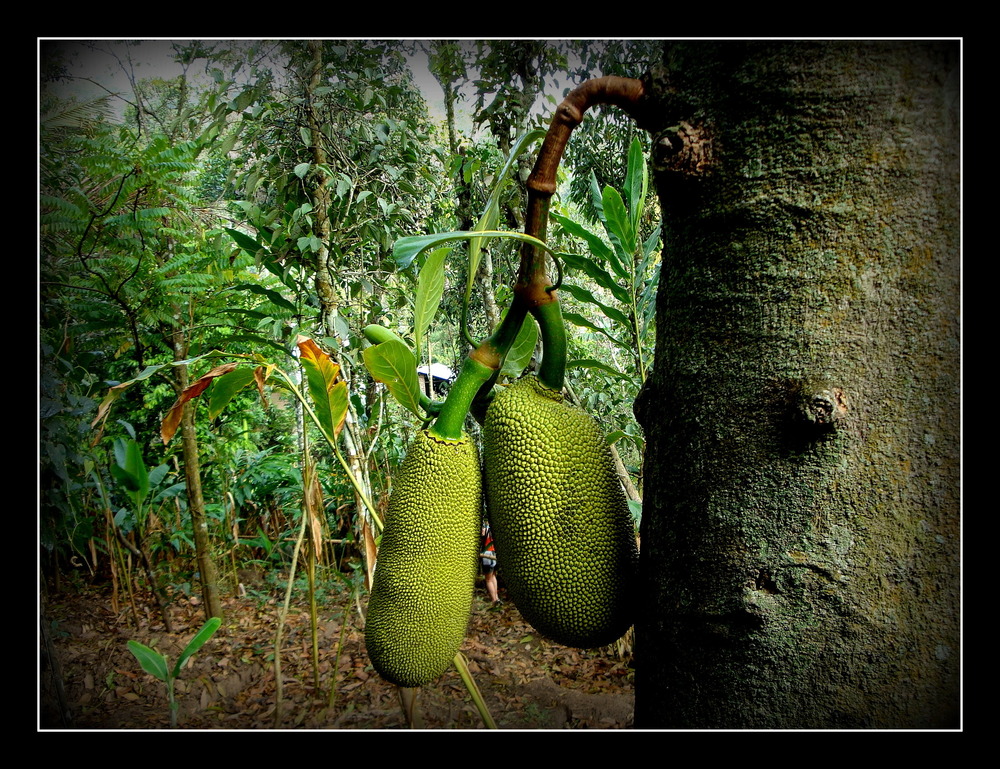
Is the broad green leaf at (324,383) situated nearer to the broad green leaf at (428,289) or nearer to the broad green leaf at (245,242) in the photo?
the broad green leaf at (428,289)

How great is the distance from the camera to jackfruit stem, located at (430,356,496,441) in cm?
51

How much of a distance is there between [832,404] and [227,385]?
2.25 feet

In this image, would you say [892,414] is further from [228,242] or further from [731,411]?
[228,242]

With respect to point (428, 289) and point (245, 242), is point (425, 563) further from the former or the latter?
point (245, 242)

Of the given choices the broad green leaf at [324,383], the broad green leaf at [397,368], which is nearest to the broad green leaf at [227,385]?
the broad green leaf at [324,383]

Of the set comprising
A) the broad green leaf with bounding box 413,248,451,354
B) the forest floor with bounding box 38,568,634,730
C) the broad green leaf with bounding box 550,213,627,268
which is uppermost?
the broad green leaf with bounding box 550,213,627,268

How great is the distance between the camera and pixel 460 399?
519mm

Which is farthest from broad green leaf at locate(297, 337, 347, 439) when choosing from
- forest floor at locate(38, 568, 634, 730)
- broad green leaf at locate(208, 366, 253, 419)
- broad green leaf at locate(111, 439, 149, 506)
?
forest floor at locate(38, 568, 634, 730)

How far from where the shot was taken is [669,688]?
0.38 m

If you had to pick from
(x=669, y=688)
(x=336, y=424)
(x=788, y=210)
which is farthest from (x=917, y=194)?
(x=336, y=424)

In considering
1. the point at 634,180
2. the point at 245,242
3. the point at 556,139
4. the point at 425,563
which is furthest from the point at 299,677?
the point at 556,139

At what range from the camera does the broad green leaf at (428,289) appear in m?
0.51

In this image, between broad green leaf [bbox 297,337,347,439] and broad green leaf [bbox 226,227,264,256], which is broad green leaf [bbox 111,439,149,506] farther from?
broad green leaf [bbox 226,227,264,256]

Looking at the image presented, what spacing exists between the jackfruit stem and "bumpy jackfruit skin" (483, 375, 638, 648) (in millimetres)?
30
